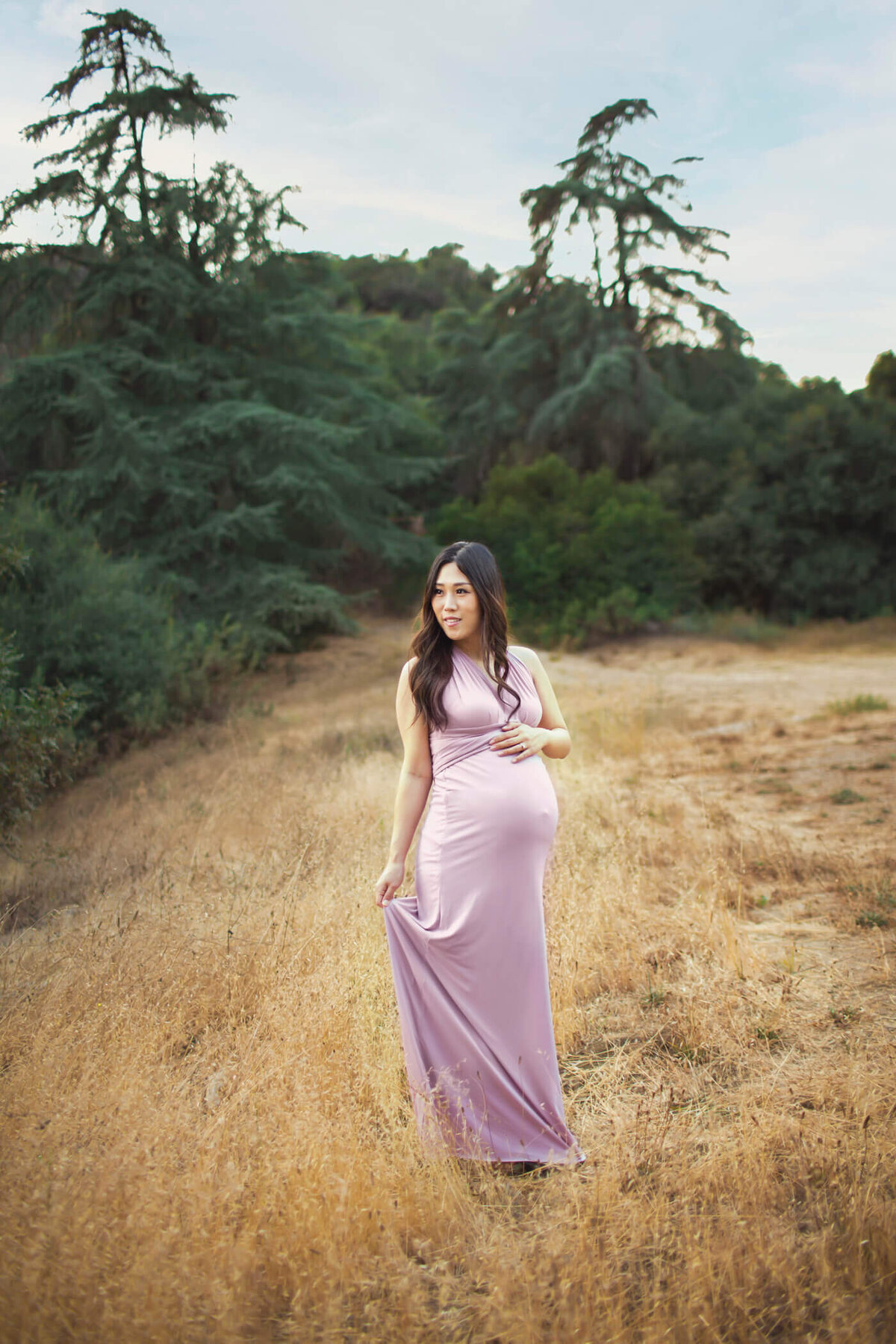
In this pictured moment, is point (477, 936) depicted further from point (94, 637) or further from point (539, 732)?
point (94, 637)

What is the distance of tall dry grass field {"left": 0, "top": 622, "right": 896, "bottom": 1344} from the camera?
2.24 metres

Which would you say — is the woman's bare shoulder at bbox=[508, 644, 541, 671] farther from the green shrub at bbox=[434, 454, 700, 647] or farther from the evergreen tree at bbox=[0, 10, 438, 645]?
the green shrub at bbox=[434, 454, 700, 647]

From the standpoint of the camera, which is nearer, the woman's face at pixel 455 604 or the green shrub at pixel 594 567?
the woman's face at pixel 455 604

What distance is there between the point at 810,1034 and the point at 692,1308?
5.41ft

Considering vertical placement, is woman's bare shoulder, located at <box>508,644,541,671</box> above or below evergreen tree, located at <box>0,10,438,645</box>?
below

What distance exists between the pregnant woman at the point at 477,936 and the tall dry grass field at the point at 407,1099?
20 centimetres

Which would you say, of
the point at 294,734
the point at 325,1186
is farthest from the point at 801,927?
the point at 294,734

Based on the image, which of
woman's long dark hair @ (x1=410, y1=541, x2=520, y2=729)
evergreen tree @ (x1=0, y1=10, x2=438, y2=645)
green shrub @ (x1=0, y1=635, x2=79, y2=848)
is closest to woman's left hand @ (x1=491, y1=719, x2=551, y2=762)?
woman's long dark hair @ (x1=410, y1=541, x2=520, y2=729)

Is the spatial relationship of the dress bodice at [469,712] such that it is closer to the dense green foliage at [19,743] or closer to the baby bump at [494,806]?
the baby bump at [494,806]

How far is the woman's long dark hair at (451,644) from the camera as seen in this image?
3000mm

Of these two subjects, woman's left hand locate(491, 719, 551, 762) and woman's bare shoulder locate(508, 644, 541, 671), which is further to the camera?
woman's bare shoulder locate(508, 644, 541, 671)

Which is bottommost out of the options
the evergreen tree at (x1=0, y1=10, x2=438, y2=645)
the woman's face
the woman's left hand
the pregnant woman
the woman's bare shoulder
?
the pregnant woman

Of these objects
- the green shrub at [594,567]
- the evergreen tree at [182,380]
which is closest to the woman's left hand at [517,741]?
the evergreen tree at [182,380]

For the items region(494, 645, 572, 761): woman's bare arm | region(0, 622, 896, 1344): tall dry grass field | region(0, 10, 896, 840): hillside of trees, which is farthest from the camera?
region(0, 10, 896, 840): hillside of trees
